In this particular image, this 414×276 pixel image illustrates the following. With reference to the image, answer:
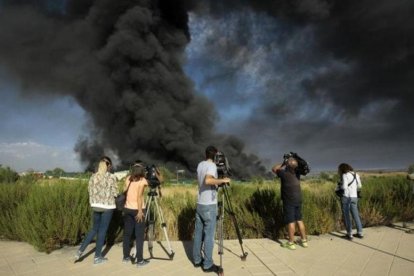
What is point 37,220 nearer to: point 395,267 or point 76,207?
point 76,207

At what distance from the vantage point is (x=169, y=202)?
911 centimetres

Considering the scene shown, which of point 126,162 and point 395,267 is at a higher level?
point 126,162

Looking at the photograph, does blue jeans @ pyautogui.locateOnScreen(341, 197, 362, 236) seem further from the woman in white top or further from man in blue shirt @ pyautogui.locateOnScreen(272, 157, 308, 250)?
man in blue shirt @ pyautogui.locateOnScreen(272, 157, 308, 250)

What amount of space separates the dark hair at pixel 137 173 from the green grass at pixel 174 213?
60.0 inches

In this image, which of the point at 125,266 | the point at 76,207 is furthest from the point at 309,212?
the point at 76,207

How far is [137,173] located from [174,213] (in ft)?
11.2

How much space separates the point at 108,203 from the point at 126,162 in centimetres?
3627

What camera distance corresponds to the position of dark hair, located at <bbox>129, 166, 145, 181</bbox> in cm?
543

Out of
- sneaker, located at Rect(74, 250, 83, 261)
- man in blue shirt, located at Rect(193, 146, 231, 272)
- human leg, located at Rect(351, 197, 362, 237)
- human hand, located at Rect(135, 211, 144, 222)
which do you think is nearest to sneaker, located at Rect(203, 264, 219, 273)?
man in blue shirt, located at Rect(193, 146, 231, 272)

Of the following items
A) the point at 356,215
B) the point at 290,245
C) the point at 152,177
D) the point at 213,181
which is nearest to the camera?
the point at 213,181

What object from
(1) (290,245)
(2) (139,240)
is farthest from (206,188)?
(1) (290,245)

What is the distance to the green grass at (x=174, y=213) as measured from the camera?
21.9ft

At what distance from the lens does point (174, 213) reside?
858 centimetres

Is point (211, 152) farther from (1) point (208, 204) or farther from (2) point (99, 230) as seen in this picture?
(2) point (99, 230)
